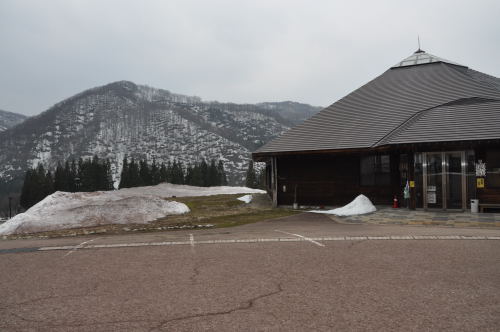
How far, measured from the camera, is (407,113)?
66.1ft

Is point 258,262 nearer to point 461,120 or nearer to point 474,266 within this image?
point 474,266

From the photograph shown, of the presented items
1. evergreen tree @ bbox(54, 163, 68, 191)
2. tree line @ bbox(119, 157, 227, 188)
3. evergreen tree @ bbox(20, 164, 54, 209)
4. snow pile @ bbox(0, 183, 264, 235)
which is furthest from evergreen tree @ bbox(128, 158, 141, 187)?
snow pile @ bbox(0, 183, 264, 235)

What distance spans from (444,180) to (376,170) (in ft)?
11.9

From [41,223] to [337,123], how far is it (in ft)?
51.5

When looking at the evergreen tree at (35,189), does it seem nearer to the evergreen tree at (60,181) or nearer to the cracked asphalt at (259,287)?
the evergreen tree at (60,181)

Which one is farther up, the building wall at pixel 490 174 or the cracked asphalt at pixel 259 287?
the building wall at pixel 490 174

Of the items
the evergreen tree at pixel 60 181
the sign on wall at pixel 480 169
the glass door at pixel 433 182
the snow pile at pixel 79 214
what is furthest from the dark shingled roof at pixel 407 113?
the evergreen tree at pixel 60 181

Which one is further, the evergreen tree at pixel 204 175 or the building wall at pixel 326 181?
the evergreen tree at pixel 204 175

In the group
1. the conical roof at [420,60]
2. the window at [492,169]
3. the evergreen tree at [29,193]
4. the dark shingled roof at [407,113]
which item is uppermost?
the conical roof at [420,60]

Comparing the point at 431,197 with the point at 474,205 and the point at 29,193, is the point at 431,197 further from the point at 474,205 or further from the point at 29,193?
the point at 29,193

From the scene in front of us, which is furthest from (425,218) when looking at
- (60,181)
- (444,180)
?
(60,181)

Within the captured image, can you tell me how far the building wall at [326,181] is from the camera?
62.2 feet

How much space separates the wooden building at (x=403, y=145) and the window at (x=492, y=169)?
0.11 ft

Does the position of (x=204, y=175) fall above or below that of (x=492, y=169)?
above
